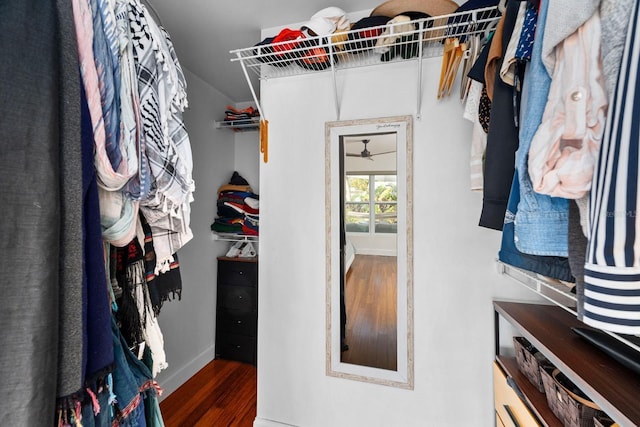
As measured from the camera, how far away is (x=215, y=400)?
1734 mm

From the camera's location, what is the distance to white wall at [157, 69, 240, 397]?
6.07 feet

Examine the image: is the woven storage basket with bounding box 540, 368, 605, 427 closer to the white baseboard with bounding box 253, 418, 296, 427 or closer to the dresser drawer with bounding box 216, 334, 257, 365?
the white baseboard with bounding box 253, 418, 296, 427

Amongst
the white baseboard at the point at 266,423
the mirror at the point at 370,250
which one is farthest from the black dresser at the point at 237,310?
the mirror at the point at 370,250

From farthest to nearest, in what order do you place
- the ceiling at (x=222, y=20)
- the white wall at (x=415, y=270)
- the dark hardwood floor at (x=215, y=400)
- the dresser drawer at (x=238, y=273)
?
the dresser drawer at (x=238, y=273)
the dark hardwood floor at (x=215, y=400)
the ceiling at (x=222, y=20)
the white wall at (x=415, y=270)

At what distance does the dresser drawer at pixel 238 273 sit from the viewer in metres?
2.15

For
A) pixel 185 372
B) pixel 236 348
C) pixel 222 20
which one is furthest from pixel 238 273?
pixel 222 20

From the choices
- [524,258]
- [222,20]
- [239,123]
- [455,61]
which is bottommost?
[524,258]

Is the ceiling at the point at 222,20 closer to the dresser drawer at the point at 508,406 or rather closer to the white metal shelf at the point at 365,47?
the white metal shelf at the point at 365,47

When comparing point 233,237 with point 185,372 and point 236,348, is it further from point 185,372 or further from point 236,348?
point 185,372

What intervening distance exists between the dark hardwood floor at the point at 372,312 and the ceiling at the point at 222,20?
133cm

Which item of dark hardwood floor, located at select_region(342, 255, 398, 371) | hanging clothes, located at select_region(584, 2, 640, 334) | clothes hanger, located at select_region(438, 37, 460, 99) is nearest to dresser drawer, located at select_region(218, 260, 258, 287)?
dark hardwood floor, located at select_region(342, 255, 398, 371)

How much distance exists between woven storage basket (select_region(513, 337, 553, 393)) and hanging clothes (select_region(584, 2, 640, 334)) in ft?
2.44

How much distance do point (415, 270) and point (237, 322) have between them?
5.37 ft

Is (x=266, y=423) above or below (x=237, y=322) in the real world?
below
